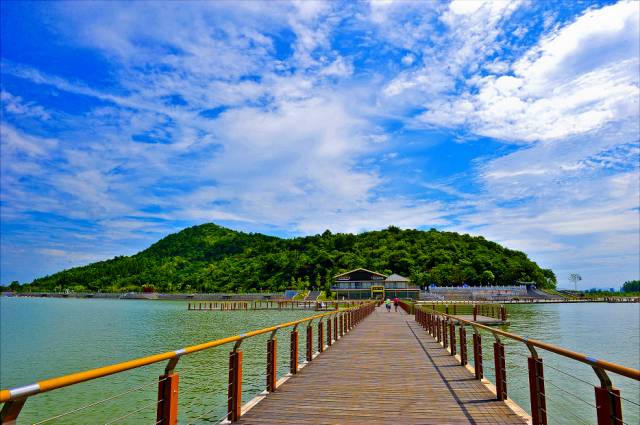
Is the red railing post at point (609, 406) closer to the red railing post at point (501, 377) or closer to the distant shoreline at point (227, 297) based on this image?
the red railing post at point (501, 377)

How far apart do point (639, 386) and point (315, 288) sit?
304ft

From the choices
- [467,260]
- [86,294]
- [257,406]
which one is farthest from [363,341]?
[86,294]

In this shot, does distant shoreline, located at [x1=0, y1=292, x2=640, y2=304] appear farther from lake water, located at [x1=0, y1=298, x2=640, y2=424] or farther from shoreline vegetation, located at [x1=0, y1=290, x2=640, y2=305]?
lake water, located at [x1=0, y1=298, x2=640, y2=424]

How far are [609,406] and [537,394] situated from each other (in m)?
1.60

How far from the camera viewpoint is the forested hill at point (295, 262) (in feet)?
368

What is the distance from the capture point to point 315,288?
4242 inches

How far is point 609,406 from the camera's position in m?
3.44

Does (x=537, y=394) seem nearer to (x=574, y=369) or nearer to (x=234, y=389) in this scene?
(x=234, y=389)

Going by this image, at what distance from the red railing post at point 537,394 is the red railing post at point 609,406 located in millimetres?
1310

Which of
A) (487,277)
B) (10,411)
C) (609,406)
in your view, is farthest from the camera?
(487,277)

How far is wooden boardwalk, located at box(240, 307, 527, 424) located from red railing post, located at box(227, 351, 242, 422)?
15 cm

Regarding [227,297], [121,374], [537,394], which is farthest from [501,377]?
[227,297]

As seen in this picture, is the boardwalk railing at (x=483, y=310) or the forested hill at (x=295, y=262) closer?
the boardwalk railing at (x=483, y=310)

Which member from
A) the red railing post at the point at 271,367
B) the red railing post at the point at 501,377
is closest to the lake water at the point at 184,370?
the red railing post at the point at 501,377
